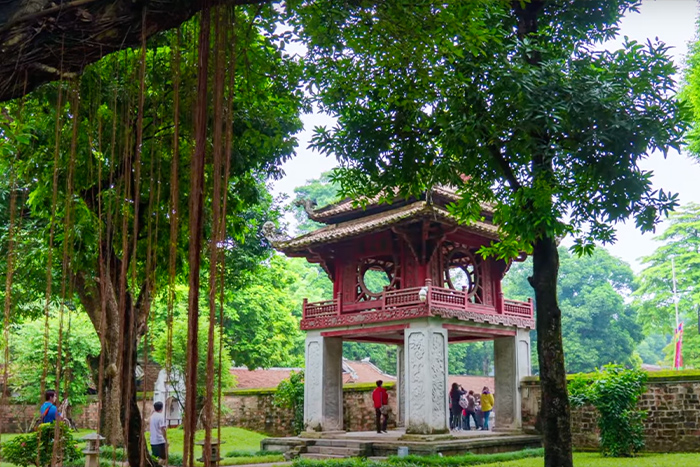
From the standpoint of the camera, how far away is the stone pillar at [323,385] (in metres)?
16.1

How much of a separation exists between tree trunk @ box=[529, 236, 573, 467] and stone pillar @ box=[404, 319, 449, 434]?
6148mm

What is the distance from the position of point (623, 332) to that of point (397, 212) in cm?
2192

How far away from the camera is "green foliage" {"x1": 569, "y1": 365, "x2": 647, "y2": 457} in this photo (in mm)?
12438

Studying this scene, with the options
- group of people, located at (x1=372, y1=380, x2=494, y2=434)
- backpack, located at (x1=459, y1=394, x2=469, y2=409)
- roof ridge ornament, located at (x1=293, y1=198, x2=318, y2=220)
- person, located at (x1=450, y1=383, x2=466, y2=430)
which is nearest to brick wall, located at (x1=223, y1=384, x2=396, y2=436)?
group of people, located at (x1=372, y1=380, x2=494, y2=434)

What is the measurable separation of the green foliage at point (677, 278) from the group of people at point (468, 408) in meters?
9.26

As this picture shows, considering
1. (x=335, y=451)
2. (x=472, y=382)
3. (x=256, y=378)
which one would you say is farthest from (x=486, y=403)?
(x=256, y=378)

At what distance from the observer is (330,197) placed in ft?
148

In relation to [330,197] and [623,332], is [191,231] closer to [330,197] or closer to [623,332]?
[623,332]

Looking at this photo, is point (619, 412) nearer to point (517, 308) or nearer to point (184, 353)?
point (517, 308)

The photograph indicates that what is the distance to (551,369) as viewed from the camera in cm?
786

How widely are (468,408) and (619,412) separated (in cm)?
673

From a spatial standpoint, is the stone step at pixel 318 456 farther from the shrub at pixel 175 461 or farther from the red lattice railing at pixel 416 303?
Answer: the red lattice railing at pixel 416 303

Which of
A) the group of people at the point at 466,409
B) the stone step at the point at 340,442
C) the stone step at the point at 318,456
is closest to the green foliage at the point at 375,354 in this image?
the group of people at the point at 466,409

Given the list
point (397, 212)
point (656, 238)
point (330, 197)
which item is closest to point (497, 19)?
point (397, 212)
